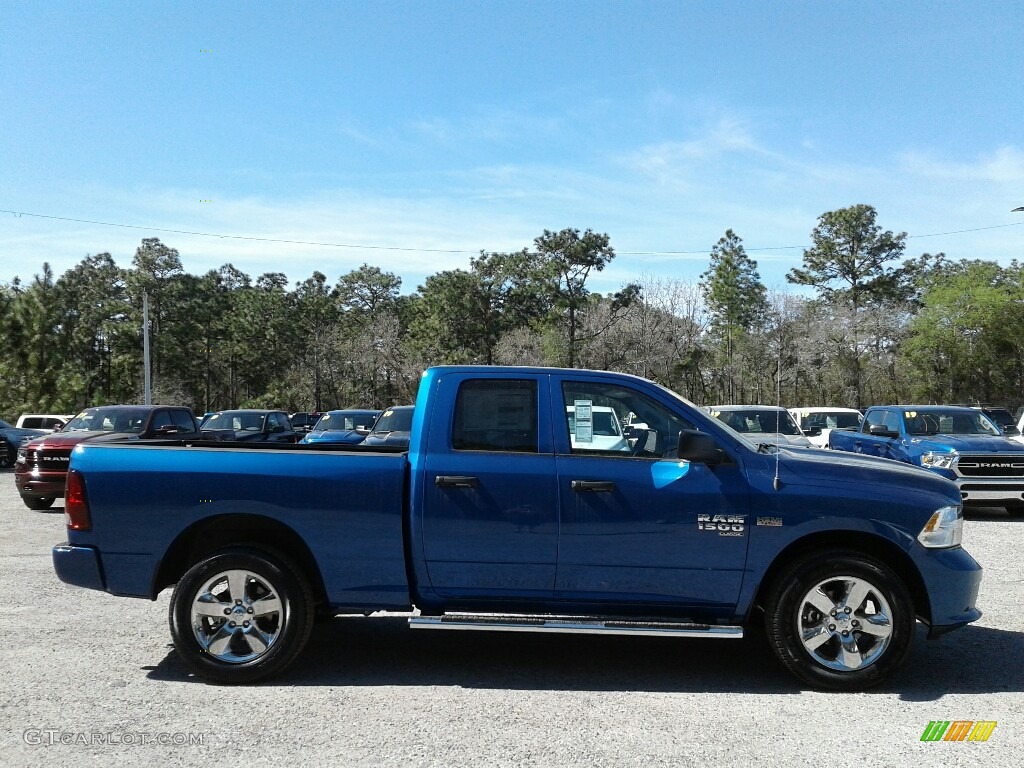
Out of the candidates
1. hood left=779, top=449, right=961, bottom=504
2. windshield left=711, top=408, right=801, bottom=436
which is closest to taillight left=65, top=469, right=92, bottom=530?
hood left=779, top=449, right=961, bottom=504

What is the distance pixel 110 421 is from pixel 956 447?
1437 cm

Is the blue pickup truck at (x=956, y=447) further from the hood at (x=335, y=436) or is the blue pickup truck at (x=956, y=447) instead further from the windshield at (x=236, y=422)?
the windshield at (x=236, y=422)

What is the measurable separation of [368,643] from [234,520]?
1569mm

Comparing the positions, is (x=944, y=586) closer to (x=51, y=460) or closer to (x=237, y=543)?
(x=237, y=543)

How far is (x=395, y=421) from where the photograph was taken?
17.5 metres

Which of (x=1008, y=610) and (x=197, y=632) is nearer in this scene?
(x=197, y=632)

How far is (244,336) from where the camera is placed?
69.1m

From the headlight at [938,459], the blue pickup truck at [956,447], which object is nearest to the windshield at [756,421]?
the blue pickup truck at [956,447]

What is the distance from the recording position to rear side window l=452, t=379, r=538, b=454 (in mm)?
5387

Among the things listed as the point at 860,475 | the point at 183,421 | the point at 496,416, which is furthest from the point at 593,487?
the point at 183,421

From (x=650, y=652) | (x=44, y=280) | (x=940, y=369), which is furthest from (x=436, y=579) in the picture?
(x=44, y=280)

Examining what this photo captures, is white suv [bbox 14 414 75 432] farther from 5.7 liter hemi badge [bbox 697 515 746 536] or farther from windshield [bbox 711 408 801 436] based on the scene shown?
5.7 liter hemi badge [bbox 697 515 746 536]

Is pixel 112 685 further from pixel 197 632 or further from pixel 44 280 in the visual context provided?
pixel 44 280

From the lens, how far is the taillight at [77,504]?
5.34m
